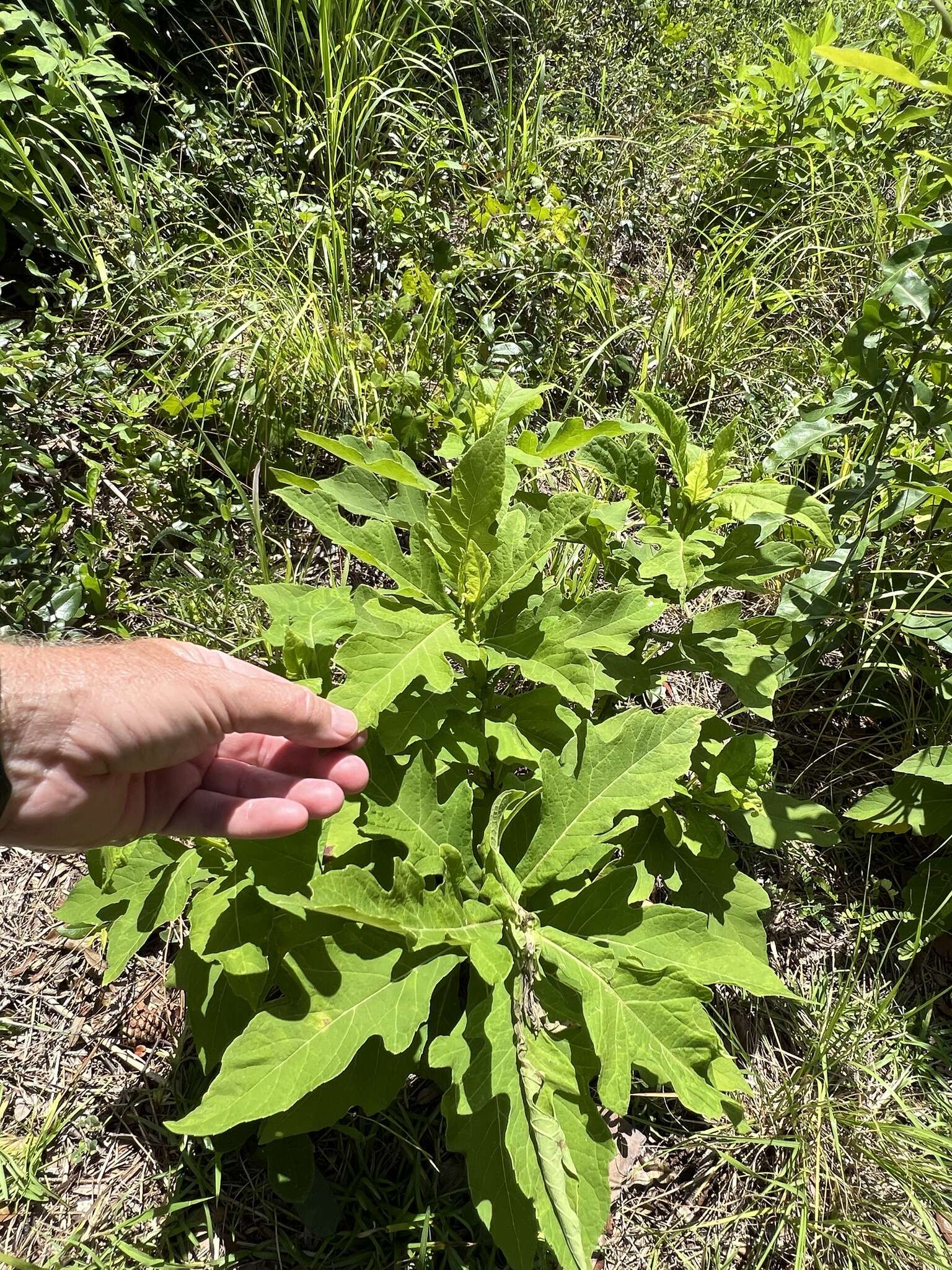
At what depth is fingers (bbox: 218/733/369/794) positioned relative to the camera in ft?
5.91

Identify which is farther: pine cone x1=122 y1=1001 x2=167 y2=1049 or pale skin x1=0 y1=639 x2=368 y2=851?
pine cone x1=122 y1=1001 x2=167 y2=1049

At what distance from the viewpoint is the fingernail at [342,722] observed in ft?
5.67

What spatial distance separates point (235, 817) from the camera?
1.74 m

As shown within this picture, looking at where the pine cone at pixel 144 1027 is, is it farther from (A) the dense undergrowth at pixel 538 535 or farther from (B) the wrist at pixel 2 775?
(B) the wrist at pixel 2 775

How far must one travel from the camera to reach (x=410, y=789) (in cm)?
170

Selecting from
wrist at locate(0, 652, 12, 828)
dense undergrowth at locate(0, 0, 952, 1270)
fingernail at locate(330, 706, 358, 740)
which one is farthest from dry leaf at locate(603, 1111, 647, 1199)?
wrist at locate(0, 652, 12, 828)

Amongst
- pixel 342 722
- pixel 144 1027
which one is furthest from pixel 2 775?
pixel 144 1027

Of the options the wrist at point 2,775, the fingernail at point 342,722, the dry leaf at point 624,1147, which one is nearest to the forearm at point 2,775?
the wrist at point 2,775

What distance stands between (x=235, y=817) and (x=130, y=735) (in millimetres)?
278

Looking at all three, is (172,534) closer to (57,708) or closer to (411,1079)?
(57,708)

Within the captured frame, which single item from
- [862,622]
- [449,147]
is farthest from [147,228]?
[862,622]

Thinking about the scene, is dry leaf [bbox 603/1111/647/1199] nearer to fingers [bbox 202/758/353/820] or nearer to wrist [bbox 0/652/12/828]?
fingers [bbox 202/758/353/820]

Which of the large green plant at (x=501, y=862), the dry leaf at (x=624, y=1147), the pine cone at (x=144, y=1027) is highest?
the large green plant at (x=501, y=862)

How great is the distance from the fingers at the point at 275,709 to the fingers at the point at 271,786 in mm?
102
